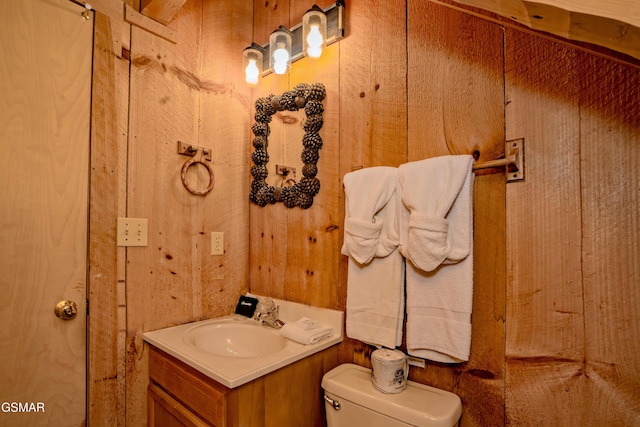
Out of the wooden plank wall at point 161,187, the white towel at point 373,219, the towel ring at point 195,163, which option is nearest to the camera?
the white towel at point 373,219

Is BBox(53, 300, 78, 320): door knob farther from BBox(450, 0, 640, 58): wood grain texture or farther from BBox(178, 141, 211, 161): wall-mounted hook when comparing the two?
BBox(450, 0, 640, 58): wood grain texture

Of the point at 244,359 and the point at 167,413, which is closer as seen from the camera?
the point at 244,359

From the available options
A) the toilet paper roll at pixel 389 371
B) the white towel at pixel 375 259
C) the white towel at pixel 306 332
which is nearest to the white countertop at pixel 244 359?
the white towel at pixel 306 332

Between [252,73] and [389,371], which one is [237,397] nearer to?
[389,371]

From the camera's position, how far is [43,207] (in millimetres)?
1062

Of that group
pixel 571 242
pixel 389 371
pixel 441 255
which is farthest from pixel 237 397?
pixel 571 242

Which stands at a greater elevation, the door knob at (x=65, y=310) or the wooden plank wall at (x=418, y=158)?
the wooden plank wall at (x=418, y=158)

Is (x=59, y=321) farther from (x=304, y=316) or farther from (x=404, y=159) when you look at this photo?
(x=404, y=159)

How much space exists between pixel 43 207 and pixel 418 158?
1.31 metres

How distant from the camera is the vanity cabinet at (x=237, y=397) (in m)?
0.93

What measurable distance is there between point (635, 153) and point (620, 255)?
9.7 inches

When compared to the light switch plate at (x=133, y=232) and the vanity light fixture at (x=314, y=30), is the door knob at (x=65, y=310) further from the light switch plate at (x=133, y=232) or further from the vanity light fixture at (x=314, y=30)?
the vanity light fixture at (x=314, y=30)

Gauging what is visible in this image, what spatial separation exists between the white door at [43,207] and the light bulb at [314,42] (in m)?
0.83

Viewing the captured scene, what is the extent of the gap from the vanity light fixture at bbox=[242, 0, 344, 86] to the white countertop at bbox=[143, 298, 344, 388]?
110 cm
